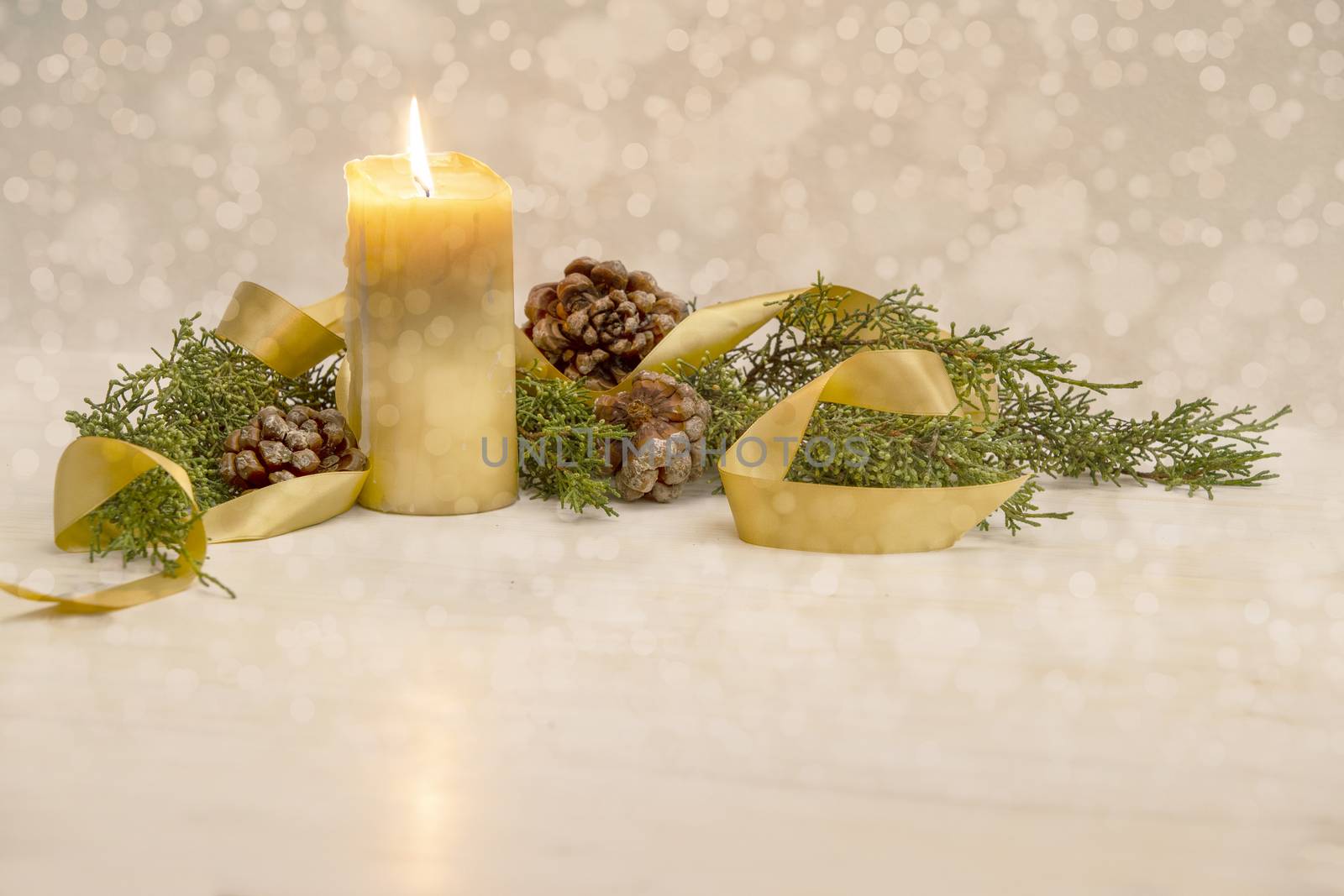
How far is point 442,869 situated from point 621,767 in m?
0.13

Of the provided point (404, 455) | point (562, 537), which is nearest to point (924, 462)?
point (562, 537)

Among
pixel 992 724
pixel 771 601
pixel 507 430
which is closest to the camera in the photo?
pixel 992 724

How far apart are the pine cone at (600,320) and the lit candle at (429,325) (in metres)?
0.18

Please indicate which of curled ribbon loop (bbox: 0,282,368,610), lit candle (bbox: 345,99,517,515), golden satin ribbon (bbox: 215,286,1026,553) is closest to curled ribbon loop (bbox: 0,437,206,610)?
curled ribbon loop (bbox: 0,282,368,610)

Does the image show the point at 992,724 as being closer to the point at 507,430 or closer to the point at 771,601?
the point at 771,601

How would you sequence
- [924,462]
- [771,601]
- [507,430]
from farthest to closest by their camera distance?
[507,430] < [924,462] < [771,601]

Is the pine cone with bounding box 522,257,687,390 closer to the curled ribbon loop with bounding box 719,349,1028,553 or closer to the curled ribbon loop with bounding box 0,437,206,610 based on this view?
the curled ribbon loop with bounding box 719,349,1028,553

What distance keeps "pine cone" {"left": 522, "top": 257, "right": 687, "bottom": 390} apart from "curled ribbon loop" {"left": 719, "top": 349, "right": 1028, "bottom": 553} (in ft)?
0.91

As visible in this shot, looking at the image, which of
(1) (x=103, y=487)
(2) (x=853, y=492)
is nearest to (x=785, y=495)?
(2) (x=853, y=492)

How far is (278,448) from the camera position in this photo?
124 centimetres

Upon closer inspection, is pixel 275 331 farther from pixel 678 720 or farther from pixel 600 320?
pixel 678 720

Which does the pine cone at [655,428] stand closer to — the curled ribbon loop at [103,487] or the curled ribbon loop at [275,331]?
the curled ribbon loop at [275,331]

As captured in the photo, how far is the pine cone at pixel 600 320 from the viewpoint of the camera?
147 cm

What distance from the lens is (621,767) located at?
31.0 inches
